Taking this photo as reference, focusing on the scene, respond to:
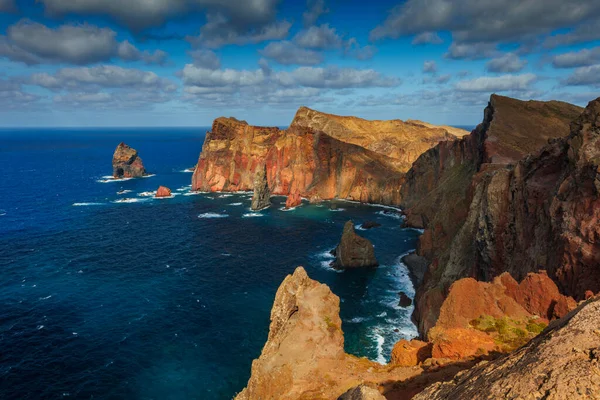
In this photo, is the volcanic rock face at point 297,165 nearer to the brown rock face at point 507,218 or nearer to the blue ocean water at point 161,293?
the blue ocean water at point 161,293

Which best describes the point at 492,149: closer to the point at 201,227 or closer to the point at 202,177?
the point at 201,227

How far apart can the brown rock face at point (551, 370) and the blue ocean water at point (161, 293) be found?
42.6 metres

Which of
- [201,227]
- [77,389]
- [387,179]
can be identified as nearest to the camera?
[77,389]

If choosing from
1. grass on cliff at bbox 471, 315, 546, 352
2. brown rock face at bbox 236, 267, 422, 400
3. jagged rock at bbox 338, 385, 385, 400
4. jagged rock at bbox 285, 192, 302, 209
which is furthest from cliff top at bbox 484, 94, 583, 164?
jagged rock at bbox 285, 192, 302, 209

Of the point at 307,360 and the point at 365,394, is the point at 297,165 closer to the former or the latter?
the point at 307,360

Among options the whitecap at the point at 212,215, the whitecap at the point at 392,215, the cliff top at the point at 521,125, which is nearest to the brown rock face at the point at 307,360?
the cliff top at the point at 521,125

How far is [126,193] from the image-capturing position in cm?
16612

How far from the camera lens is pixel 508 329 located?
24.3 meters

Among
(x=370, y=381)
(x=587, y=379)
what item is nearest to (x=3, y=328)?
(x=370, y=381)

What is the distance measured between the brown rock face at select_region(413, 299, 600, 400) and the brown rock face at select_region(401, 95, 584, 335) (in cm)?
2613

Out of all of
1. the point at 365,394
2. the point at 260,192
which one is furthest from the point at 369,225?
the point at 365,394

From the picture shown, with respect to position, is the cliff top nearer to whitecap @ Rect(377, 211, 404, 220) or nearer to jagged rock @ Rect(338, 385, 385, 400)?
whitecap @ Rect(377, 211, 404, 220)

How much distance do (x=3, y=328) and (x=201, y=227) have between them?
60.3 meters

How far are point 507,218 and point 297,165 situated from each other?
124578mm
